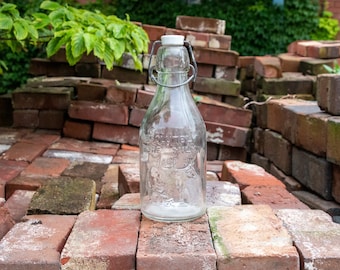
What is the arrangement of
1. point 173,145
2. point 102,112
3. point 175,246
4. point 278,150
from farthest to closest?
point 102,112, point 278,150, point 173,145, point 175,246

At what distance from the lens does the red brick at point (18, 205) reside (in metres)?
2.20

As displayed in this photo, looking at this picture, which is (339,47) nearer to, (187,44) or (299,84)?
(299,84)

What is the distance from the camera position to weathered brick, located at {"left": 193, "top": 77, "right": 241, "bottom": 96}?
16.0ft

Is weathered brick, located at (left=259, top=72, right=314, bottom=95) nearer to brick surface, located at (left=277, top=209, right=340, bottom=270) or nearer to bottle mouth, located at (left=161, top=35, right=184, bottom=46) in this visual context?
brick surface, located at (left=277, top=209, right=340, bottom=270)

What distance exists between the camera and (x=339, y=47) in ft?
18.1

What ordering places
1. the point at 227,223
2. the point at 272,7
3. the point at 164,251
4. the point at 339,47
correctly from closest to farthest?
the point at 164,251 → the point at 227,223 → the point at 339,47 → the point at 272,7

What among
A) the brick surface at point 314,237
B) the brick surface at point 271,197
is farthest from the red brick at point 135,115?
the brick surface at point 314,237

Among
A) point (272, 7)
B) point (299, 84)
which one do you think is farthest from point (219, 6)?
point (299, 84)

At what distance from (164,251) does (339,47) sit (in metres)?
4.48

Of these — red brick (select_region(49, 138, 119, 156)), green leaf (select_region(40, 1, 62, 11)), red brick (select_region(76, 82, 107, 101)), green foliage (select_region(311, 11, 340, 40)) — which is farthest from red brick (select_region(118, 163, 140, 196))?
green foliage (select_region(311, 11, 340, 40))

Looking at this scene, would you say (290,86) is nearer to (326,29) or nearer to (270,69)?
(270,69)

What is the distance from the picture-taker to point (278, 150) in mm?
4059

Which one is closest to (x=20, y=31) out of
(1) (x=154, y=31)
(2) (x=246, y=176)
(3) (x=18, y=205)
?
(3) (x=18, y=205)

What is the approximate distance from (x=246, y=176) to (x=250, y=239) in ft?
3.14
